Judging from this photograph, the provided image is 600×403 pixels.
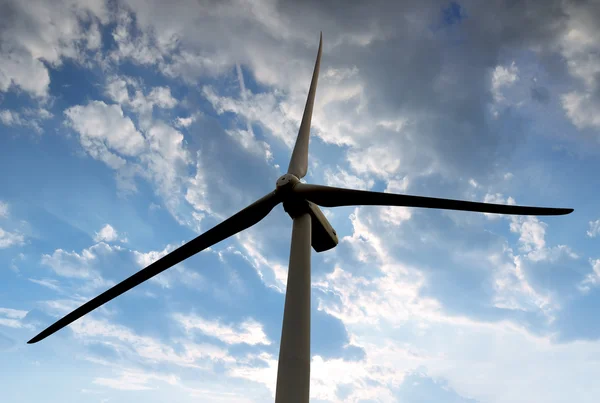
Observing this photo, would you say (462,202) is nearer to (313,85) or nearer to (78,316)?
(313,85)

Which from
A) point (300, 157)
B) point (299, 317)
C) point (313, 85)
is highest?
point (313, 85)

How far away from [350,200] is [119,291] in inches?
385

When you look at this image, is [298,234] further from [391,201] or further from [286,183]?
[391,201]

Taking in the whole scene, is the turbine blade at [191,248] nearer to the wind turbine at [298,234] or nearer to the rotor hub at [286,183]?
the wind turbine at [298,234]

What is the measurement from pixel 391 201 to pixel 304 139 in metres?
5.74

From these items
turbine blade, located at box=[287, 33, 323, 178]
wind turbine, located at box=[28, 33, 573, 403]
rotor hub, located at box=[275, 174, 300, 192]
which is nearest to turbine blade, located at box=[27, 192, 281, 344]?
wind turbine, located at box=[28, 33, 573, 403]

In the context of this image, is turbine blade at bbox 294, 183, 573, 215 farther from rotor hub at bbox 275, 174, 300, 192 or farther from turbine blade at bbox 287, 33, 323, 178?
turbine blade at bbox 287, 33, 323, 178

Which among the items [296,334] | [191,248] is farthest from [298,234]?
[191,248]

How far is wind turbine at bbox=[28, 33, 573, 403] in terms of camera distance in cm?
1104

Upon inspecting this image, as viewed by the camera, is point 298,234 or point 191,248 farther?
point 191,248

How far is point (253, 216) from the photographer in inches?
630

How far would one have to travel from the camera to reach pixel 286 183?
1503 cm

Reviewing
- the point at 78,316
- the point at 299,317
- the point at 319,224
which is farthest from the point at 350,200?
the point at 78,316

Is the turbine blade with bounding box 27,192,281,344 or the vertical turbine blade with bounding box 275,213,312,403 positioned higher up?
the turbine blade with bounding box 27,192,281,344
